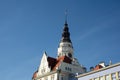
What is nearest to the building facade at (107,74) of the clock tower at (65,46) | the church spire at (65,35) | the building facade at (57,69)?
the building facade at (57,69)

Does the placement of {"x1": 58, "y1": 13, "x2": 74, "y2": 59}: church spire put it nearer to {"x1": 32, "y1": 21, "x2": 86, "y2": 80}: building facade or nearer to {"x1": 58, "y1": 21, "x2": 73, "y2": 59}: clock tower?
{"x1": 58, "y1": 21, "x2": 73, "y2": 59}: clock tower

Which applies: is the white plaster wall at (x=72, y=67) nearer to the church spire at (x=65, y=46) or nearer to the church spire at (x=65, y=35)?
the church spire at (x=65, y=46)

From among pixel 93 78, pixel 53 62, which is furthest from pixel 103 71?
pixel 53 62

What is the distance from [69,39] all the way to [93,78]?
48.6m

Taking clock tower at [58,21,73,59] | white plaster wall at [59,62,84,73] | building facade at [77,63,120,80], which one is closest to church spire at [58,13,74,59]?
clock tower at [58,21,73,59]

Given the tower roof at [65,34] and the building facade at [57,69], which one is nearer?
the building facade at [57,69]

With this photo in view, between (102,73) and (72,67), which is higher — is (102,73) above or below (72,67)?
below

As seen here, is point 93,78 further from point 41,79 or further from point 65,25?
point 65,25

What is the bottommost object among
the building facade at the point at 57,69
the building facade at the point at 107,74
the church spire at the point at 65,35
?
the building facade at the point at 107,74

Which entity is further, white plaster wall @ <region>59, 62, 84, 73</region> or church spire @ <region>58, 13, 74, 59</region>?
church spire @ <region>58, 13, 74, 59</region>

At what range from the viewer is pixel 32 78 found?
10406cm

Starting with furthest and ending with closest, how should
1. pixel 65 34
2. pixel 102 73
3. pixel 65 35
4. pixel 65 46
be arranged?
pixel 65 34 → pixel 65 35 → pixel 65 46 → pixel 102 73

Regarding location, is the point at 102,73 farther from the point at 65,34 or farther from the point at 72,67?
the point at 65,34

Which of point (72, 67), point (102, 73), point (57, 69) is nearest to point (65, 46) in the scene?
point (72, 67)
